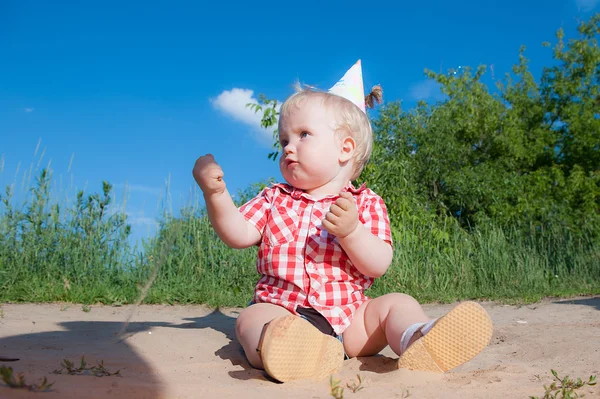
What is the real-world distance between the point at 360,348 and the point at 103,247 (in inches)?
153

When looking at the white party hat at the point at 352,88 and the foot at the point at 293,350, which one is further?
the white party hat at the point at 352,88

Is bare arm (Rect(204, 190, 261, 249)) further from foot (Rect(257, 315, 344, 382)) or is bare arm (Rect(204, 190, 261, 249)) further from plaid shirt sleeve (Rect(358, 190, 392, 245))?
foot (Rect(257, 315, 344, 382))

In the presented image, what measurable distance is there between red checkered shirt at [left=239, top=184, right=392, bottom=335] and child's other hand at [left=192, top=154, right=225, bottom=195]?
355mm

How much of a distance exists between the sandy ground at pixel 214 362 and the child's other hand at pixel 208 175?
2.17 ft

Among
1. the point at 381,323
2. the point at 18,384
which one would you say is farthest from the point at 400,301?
the point at 18,384

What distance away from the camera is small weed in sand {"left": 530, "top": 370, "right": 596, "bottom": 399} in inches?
61.1

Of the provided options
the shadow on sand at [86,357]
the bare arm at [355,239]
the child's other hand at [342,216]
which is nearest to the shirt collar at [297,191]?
the bare arm at [355,239]

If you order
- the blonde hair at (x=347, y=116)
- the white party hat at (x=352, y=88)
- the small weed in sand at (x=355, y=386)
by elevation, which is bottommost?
the small weed in sand at (x=355, y=386)

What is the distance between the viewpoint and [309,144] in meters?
2.27

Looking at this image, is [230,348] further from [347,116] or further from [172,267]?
[172,267]

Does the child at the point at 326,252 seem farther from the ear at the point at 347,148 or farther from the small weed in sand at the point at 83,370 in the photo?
the small weed in sand at the point at 83,370

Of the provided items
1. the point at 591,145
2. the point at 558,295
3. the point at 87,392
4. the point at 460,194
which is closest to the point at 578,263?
the point at 558,295

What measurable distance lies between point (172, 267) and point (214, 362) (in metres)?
3.64

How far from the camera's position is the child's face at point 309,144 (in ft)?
7.48
